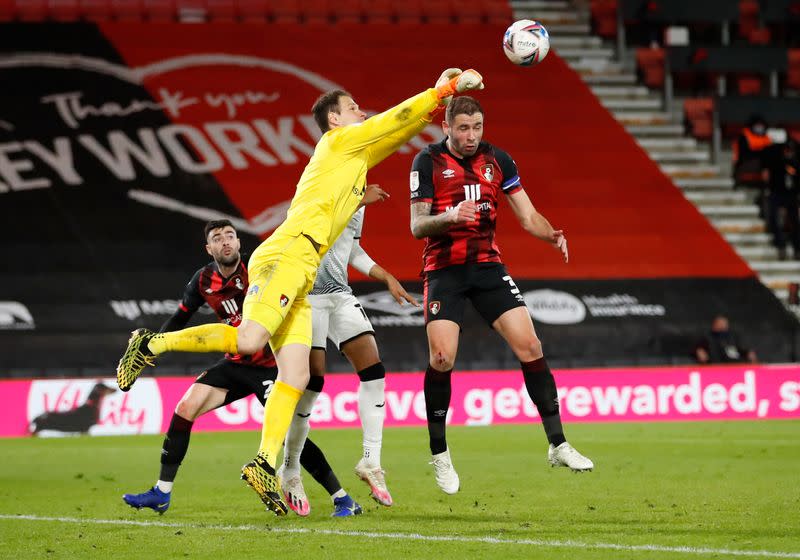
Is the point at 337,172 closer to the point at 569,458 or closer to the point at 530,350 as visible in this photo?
the point at 530,350

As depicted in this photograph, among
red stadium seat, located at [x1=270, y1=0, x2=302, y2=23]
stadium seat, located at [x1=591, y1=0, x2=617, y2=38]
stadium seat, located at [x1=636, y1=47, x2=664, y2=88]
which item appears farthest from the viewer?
stadium seat, located at [x1=591, y1=0, x2=617, y2=38]

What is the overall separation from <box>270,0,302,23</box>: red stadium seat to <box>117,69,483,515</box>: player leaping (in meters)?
17.6

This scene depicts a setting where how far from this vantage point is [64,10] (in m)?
23.3

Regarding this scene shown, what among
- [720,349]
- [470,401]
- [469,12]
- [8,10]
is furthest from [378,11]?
[470,401]

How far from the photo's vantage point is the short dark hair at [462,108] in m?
7.48

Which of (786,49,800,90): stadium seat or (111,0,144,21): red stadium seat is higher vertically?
(111,0,144,21): red stadium seat

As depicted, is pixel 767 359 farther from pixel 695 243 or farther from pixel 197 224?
pixel 197 224

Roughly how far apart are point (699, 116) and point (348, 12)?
23.4 feet

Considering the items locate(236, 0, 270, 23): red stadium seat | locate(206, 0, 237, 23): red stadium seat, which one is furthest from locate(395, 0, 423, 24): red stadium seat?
locate(206, 0, 237, 23): red stadium seat

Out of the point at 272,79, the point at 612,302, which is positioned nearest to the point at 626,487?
the point at 612,302

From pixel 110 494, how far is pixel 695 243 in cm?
1444

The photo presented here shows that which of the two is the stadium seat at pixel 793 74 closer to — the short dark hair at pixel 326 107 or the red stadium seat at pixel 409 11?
the red stadium seat at pixel 409 11

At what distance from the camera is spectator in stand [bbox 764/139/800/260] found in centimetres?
2152

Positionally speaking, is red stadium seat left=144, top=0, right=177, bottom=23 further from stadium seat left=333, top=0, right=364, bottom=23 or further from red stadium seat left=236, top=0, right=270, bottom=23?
stadium seat left=333, top=0, right=364, bottom=23
